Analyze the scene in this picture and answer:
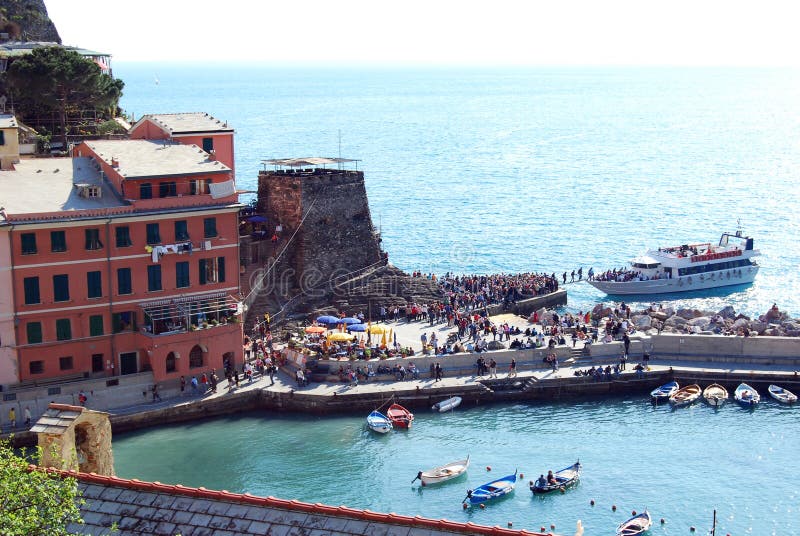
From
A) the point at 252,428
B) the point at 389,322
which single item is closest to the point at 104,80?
the point at 389,322

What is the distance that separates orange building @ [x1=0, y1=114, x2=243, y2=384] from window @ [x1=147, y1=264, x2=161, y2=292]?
69mm

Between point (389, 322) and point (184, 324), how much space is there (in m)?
15.4

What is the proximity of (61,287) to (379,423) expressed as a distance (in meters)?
17.1

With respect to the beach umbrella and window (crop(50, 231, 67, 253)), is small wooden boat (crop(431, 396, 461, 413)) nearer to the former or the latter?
the beach umbrella

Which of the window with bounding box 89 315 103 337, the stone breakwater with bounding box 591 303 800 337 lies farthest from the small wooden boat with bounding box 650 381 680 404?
the window with bounding box 89 315 103 337

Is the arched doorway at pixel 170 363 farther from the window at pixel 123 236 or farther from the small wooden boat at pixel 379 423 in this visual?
the small wooden boat at pixel 379 423

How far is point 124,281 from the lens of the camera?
190 ft

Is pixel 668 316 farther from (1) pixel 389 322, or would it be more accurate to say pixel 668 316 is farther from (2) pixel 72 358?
(2) pixel 72 358

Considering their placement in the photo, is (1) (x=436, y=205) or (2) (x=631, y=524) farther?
(1) (x=436, y=205)

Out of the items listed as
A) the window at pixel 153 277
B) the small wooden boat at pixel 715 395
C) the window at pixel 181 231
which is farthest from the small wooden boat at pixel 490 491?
the window at pixel 181 231

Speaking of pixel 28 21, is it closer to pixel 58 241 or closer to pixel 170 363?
pixel 58 241

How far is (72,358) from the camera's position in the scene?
187ft

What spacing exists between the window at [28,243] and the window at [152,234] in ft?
19.4

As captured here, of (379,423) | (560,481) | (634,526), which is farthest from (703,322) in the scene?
(634,526)
